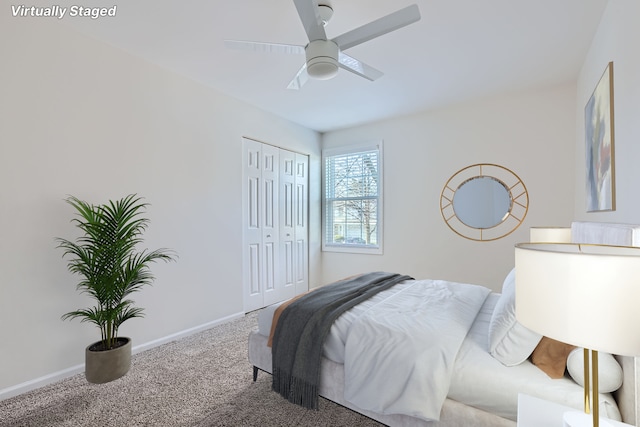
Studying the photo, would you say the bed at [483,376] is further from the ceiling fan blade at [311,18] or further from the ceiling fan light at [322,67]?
the ceiling fan blade at [311,18]

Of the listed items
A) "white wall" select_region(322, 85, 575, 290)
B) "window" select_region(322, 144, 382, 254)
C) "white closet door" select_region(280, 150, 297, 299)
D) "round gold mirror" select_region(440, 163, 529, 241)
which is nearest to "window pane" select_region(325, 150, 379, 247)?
"window" select_region(322, 144, 382, 254)

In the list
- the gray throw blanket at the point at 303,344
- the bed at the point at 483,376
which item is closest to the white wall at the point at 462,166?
the bed at the point at 483,376

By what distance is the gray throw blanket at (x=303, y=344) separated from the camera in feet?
5.78

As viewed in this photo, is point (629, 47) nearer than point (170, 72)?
Yes

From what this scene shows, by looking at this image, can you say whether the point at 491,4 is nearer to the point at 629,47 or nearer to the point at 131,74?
the point at 629,47

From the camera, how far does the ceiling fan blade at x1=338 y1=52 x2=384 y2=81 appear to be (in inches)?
83.4

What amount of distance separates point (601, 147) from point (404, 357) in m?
2.00

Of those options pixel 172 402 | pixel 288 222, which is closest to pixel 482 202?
pixel 288 222

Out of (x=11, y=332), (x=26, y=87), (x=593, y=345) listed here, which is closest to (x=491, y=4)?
(x=593, y=345)

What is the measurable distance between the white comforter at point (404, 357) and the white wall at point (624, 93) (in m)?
1.04

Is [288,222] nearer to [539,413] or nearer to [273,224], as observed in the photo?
[273,224]

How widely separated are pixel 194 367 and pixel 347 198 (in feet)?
10.4

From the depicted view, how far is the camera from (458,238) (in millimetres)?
3861

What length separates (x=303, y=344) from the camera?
5.91 ft
